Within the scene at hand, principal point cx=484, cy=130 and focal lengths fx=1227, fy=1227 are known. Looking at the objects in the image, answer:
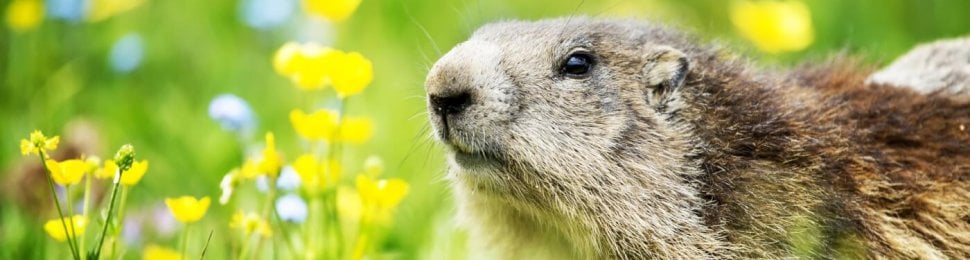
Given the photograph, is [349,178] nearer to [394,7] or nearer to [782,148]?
[782,148]

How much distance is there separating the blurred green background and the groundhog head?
2.39ft

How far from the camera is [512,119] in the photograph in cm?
408

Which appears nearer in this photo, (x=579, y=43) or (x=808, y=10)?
(x=579, y=43)

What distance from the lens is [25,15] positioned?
234 inches

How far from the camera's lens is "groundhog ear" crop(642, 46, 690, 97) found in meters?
4.36

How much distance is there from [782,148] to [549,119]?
82cm

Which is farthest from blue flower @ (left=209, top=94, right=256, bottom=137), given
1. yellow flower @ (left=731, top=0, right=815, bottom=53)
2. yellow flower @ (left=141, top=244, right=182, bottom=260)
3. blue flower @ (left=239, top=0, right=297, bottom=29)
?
yellow flower @ (left=731, top=0, right=815, bottom=53)

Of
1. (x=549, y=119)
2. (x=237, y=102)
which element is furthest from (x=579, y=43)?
(x=237, y=102)

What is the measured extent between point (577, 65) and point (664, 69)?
12.4 inches

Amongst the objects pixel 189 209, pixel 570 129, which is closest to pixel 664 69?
pixel 570 129

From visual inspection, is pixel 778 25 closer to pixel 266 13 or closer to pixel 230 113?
pixel 266 13

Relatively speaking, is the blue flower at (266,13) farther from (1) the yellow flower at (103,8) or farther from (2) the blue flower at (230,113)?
(2) the blue flower at (230,113)

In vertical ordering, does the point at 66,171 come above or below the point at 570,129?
below

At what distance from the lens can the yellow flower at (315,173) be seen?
4.34 meters
